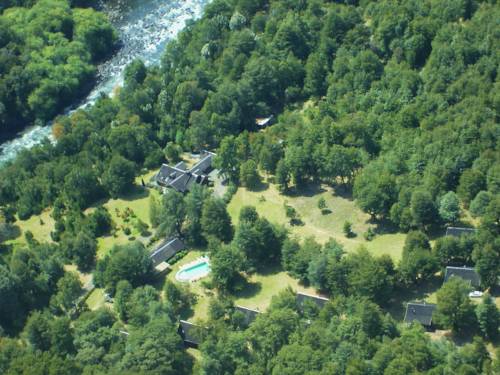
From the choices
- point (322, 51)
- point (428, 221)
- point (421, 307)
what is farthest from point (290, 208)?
point (322, 51)

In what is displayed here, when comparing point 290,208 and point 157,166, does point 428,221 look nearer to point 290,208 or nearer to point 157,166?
point 290,208

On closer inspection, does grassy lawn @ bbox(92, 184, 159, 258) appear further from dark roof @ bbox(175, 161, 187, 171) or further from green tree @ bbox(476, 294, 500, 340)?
green tree @ bbox(476, 294, 500, 340)

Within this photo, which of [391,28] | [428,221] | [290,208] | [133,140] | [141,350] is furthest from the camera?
[391,28]

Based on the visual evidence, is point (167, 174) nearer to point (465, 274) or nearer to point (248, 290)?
point (248, 290)

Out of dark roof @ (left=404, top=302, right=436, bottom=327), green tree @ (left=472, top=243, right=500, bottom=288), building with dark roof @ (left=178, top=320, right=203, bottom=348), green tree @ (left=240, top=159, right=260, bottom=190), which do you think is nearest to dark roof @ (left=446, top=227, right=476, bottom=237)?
green tree @ (left=472, top=243, right=500, bottom=288)

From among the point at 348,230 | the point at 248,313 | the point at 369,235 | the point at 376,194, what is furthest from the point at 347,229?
the point at 248,313

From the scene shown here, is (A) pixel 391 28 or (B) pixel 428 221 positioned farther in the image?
(A) pixel 391 28

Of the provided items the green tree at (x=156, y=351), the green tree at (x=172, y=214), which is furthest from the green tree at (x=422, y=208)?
the green tree at (x=156, y=351)
